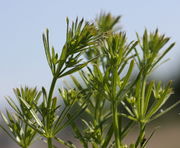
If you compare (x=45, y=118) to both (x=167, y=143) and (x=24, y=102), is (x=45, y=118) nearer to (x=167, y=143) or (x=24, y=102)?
(x=24, y=102)

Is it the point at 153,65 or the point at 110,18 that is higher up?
the point at 110,18

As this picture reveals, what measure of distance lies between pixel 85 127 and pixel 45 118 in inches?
13.0

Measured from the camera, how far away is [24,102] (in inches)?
53.3

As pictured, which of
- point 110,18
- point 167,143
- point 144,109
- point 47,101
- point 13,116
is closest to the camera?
point 47,101

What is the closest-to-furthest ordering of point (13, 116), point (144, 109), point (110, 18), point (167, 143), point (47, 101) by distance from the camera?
point (47, 101)
point (144, 109)
point (13, 116)
point (110, 18)
point (167, 143)

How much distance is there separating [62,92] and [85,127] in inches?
8.7

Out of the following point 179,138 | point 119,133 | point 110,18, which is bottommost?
point 179,138

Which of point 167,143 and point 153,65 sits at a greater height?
point 153,65

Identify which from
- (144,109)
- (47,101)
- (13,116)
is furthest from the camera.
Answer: (13,116)

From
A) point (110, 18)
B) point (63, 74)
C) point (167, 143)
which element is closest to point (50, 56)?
point (63, 74)

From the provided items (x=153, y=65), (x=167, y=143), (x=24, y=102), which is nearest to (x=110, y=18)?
(x=153, y=65)

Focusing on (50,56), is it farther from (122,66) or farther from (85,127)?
(85,127)

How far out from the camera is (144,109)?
143 cm

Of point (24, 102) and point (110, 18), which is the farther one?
point (110, 18)
